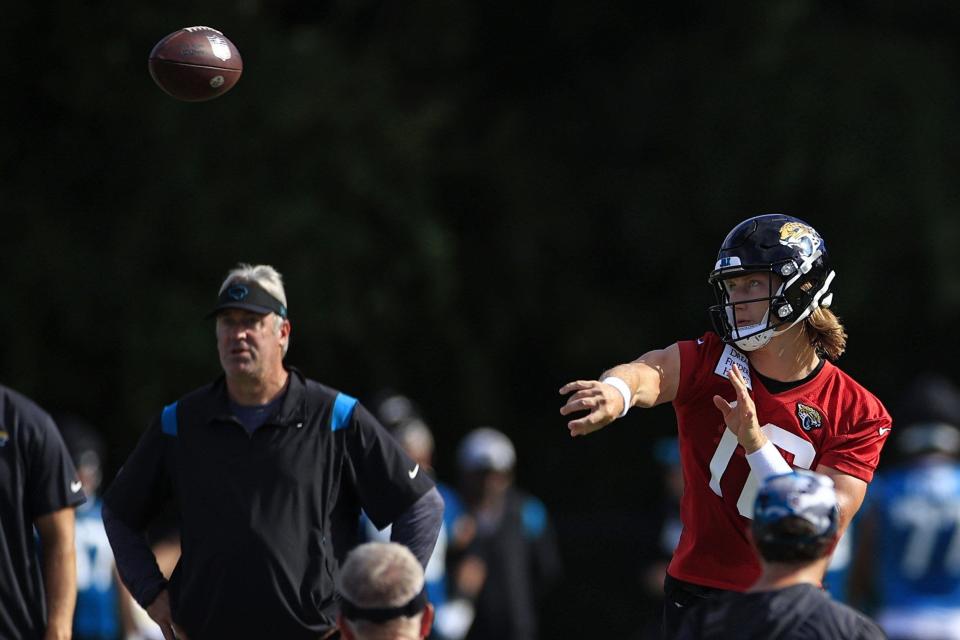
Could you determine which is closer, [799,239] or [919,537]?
[799,239]

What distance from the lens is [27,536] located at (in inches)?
271

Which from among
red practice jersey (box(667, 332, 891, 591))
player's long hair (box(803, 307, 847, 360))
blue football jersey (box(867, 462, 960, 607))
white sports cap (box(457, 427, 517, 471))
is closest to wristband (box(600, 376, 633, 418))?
red practice jersey (box(667, 332, 891, 591))

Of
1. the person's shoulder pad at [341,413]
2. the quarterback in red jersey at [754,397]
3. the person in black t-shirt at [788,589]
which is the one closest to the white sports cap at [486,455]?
the person's shoulder pad at [341,413]

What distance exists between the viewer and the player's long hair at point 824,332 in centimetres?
629

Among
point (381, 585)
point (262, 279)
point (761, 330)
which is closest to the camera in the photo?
point (381, 585)

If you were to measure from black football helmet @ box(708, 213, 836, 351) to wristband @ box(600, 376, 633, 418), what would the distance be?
21.5 inches

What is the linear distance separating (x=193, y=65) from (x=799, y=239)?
2879 millimetres

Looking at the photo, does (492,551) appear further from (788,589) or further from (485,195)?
(788,589)

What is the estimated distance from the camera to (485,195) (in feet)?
49.4

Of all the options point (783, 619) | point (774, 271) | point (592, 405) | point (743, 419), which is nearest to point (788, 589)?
point (783, 619)

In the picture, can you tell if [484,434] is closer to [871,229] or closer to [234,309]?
[871,229]

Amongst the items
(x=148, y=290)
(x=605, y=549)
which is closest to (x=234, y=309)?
(x=148, y=290)

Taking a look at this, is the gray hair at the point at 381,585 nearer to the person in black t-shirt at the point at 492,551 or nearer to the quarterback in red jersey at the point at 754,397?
the quarterback in red jersey at the point at 754,397

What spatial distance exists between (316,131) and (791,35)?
170 inches
